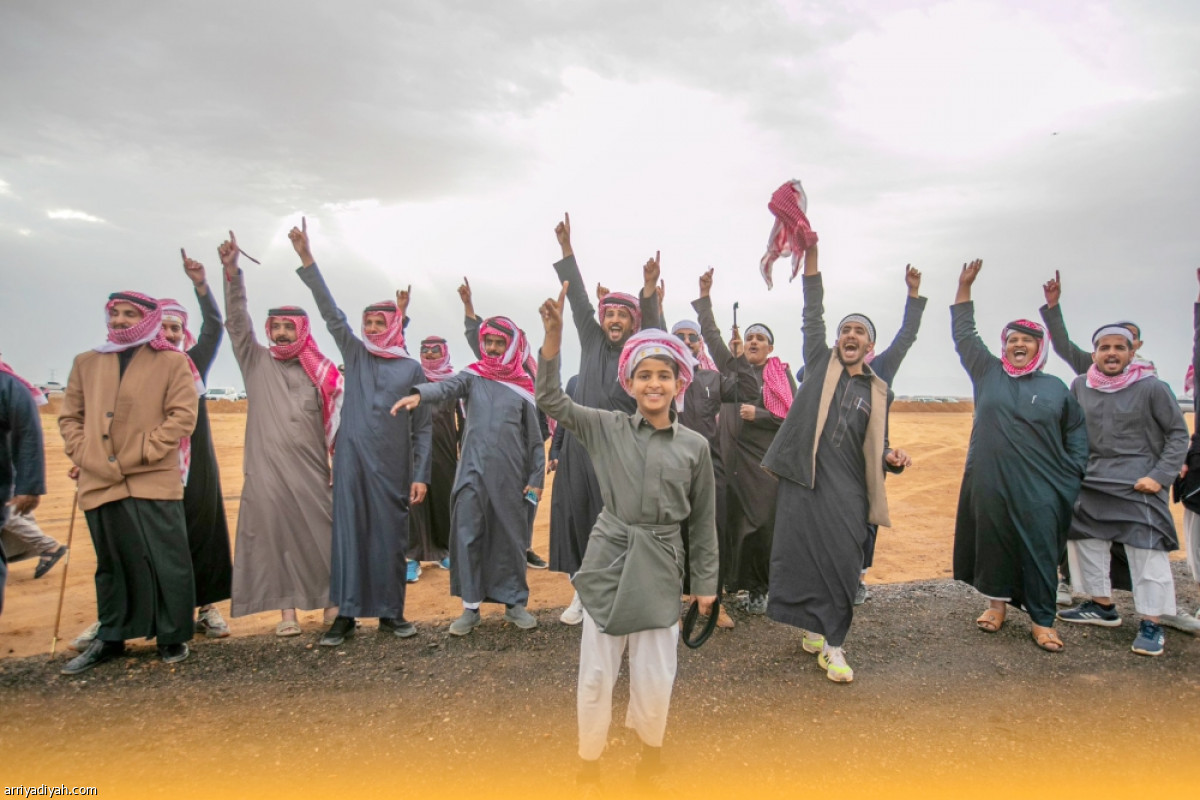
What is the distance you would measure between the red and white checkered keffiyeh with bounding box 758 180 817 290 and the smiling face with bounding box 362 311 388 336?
9.16 feet

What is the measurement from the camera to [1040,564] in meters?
4.59

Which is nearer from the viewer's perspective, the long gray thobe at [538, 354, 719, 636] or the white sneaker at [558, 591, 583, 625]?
the long gray thobe at [538, 354, 719, 636]

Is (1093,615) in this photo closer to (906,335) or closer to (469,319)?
(906,335)

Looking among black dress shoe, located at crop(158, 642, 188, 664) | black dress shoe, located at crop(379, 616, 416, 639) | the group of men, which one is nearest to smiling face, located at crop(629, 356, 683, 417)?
the group of men

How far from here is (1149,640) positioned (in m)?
4.58

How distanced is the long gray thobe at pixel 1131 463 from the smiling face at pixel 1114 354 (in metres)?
0.18

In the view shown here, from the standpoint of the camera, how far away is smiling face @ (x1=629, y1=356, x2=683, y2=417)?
290 cm

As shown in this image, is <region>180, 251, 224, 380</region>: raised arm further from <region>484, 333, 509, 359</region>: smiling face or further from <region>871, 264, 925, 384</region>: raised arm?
<region>871, 264, 925, 384</region>: raised arm

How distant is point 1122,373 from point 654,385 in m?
4.40

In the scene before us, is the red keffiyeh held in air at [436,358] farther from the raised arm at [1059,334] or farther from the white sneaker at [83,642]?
the raised arm at [1059,334]

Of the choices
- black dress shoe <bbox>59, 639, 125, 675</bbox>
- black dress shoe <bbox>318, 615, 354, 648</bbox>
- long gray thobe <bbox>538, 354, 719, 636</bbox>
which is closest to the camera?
long gray thobe <bbox>538, 354, 719, 636</bbox>

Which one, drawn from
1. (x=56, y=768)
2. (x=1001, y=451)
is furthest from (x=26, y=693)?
(x=1001, y=451)

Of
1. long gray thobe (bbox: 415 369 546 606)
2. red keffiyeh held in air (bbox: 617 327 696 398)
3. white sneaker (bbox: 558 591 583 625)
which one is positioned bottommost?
white sneaker (bbox: 558 591 583 625)

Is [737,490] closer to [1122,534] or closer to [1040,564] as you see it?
[1040,564]
